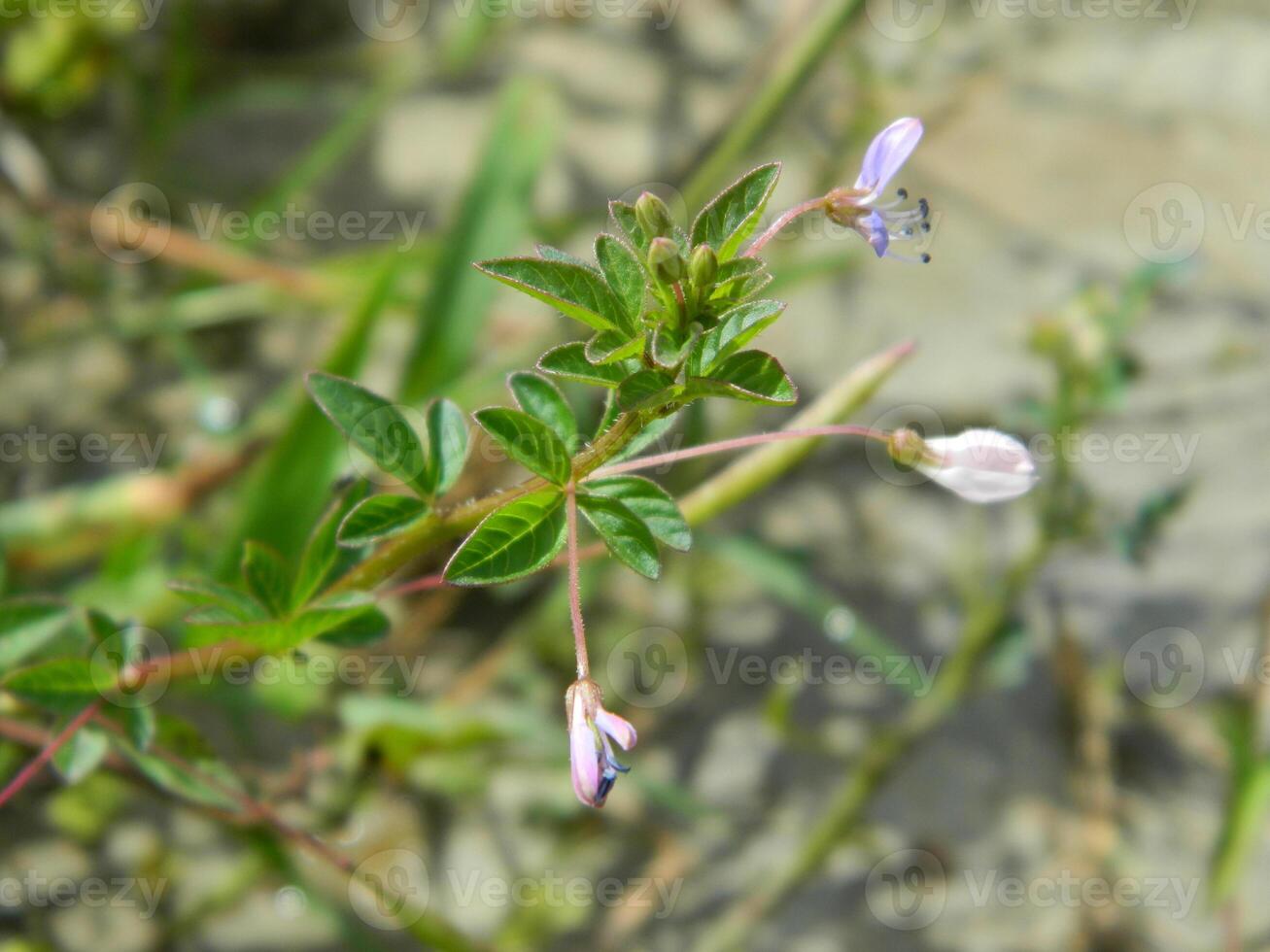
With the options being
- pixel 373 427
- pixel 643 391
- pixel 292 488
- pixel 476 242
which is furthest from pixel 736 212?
pixel 476 242

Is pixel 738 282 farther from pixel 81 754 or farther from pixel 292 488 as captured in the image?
pixel 292 488

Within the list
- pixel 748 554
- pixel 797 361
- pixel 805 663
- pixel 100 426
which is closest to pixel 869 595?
pixel 805 663

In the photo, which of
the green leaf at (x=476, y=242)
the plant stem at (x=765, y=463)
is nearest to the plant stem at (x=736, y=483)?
the plant stem at (x=765, y=463)

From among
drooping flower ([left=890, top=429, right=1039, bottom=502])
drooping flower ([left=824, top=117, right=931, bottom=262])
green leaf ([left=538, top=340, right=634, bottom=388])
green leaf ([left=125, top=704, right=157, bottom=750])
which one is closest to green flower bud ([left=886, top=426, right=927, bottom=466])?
drooping flower ([left=890, top=429, right=1039, bottom=502])

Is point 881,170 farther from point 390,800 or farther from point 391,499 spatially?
point 390,800

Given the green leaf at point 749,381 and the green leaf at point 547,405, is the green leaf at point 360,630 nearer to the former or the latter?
the green leaf at point 547,405

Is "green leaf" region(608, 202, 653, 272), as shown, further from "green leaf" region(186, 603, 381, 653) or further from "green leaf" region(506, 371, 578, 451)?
"green leaf" region(186, 603, 381, 653)
